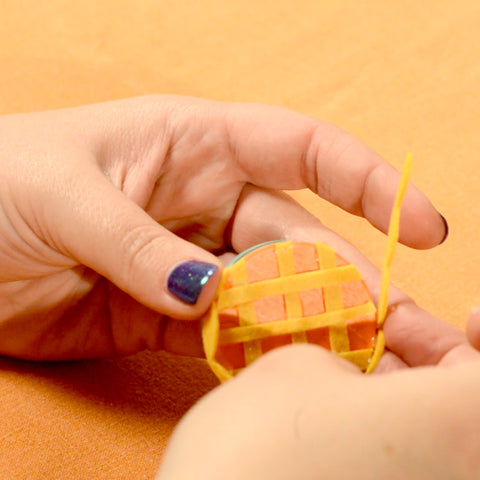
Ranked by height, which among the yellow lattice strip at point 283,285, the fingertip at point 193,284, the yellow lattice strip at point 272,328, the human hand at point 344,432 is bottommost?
the yellow lattice strip at point 272,328

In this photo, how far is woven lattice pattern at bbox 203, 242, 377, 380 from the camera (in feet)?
1.65

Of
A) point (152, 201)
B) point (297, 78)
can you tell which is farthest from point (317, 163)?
point (297, 78)

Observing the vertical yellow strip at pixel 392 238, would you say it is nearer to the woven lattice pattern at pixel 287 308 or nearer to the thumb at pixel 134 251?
the woven lattice pattern at pixel 287 308

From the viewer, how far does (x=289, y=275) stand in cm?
51

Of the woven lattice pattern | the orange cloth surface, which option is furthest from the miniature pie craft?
the orange cloth surface

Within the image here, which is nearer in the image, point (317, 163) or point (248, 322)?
point (248, 322)

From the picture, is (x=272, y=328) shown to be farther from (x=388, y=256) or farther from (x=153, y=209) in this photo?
(x=153, y=209)

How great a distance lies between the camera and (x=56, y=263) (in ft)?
1.95

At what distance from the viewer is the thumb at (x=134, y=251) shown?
480mm

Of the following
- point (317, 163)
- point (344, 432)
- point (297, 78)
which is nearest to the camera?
point (344, 432)

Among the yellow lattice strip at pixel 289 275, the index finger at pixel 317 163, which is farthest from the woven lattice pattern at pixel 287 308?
the index finger at pixel 317 163

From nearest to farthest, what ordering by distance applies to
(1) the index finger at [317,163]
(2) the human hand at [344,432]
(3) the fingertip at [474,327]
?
(2) the human hand at [344,432], (3) the fingertip at [474,327], (1) the index finger at [317,163]

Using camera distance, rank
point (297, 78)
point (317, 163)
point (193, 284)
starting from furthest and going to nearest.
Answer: point (297, 78)
point (317, 163)
point (193, 284)

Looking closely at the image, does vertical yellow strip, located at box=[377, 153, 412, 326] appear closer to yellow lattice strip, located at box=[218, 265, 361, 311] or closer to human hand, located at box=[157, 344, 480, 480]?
yellow lattice strip, located at box=[218, 265, 361, 311]
